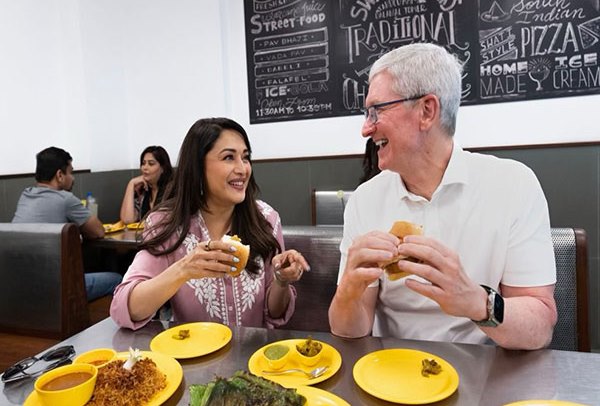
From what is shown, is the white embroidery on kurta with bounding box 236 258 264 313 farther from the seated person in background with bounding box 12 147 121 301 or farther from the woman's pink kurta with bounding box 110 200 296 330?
the seated person in background with bounding box 12 147 121 301

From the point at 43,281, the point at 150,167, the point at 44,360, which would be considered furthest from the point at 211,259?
the point at 150,167

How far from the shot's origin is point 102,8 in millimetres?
4609

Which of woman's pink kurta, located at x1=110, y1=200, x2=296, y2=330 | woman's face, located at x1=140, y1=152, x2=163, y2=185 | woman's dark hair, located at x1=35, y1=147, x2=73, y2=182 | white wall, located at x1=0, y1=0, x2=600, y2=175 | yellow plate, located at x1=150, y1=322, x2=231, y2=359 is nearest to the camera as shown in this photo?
yellow plate, located at x1=150, y1=322, x2=231, y2=359

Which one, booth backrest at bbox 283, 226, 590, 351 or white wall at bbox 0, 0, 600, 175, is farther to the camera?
white wall at bbox 0, 0, 600, 175

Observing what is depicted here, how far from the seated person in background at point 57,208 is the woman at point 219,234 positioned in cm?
175

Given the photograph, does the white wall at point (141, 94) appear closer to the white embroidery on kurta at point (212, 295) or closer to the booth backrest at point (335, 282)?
the booth backrest at point (335, 282)

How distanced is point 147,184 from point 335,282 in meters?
3.34

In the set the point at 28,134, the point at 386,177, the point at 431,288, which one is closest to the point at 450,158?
the point at 386,177

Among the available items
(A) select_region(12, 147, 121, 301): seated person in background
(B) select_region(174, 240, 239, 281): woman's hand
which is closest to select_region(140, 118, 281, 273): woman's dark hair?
(B) select_region(174, 240, 239, 281): woman's hand

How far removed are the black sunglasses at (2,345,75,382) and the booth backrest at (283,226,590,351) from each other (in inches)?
35.7

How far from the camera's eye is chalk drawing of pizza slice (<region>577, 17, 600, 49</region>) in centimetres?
334

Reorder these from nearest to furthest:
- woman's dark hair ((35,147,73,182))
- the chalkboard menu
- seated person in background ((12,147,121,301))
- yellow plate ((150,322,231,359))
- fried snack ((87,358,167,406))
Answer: fried snack ((87,358,167,406)) < yellow plate ((150,322,231,359)) < seated person in background ((12,147,121,301)) < woman's dark hair ((35,147,73,182)) < the chalkboard menu

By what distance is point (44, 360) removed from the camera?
1.11 meters

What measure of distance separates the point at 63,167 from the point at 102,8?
2210 mm
